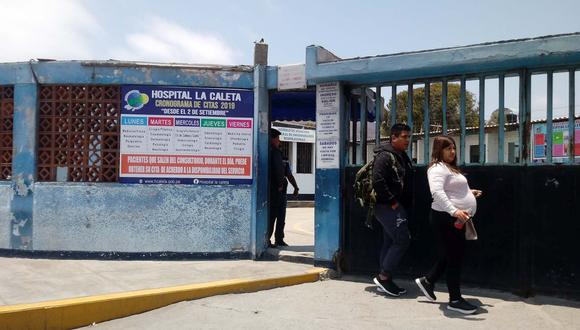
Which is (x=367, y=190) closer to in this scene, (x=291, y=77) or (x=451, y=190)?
(x=451, y=190)

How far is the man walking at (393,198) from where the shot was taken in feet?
17.4

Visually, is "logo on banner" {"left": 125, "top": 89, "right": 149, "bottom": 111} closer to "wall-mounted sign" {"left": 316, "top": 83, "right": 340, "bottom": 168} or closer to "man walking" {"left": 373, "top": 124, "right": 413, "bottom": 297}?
"wall-mounted sign" {"left": 316, "top": 83, "right": 340, "bottom": 168}

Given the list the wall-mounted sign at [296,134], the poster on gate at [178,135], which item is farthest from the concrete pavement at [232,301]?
the wall-mounted sign at [296,134]

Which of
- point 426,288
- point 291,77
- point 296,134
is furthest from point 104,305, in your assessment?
point 296,134

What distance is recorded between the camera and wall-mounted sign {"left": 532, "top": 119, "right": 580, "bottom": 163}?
5211mm

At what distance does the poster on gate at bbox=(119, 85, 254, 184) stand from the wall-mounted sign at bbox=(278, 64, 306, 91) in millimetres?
625

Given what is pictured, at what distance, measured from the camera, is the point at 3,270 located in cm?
608

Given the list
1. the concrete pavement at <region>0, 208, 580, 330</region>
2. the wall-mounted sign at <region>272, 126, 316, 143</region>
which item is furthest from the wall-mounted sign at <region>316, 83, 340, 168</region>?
the wall-mounted sign at <region>272, 126, 316, 143</region>

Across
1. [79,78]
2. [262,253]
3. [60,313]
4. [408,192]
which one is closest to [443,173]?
[408,192]

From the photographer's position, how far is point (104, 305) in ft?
15.8

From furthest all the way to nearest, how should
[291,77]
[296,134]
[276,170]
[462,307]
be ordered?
1. [296,134]
2. [276,170]
3. [291,77]
4. [462,307]

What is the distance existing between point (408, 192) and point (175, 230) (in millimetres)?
3093

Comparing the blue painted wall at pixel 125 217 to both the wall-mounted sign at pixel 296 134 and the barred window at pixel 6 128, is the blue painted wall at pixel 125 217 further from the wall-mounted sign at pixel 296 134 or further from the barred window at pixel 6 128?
the wall-mounted sign at pixel 296 134

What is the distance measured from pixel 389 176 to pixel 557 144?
5.51 feet
